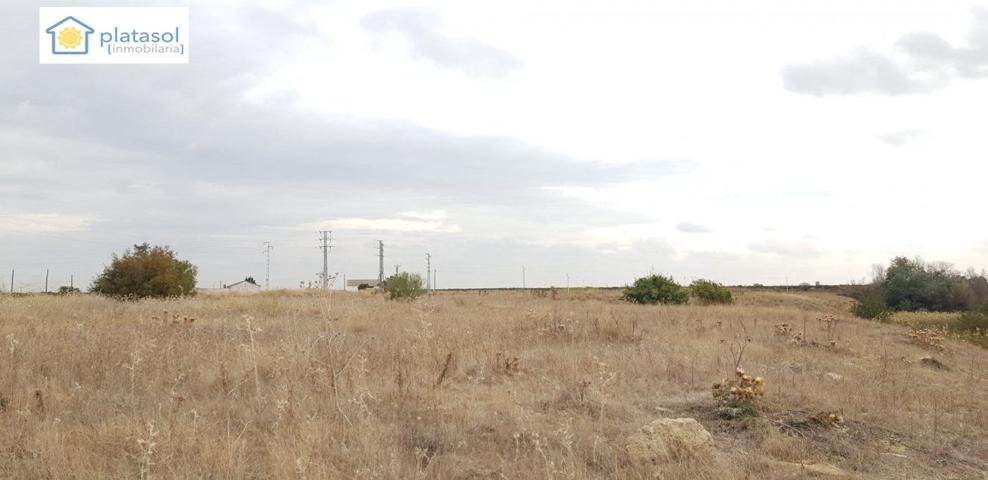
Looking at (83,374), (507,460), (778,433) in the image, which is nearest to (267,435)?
(507,460)

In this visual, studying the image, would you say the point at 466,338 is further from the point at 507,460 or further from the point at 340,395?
the point at 507,460

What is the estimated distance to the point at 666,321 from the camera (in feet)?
46.3

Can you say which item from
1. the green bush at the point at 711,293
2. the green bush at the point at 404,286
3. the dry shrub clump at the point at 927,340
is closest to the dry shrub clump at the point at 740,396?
the dry shrub clump at the point at 927,340

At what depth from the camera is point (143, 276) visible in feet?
78.5

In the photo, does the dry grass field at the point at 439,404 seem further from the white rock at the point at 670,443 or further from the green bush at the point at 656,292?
the green bush at the point at 656,292

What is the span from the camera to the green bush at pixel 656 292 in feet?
79.1

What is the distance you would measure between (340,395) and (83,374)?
3.03m

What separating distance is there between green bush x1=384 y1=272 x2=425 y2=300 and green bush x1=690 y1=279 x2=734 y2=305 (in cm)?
1107

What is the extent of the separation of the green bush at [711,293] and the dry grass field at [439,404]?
557 inches

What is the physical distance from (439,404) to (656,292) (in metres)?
19.6

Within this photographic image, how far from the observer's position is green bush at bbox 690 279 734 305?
25500 millimetres

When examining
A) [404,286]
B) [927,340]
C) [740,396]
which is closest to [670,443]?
[740,396]

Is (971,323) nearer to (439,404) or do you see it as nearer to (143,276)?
(439,404)

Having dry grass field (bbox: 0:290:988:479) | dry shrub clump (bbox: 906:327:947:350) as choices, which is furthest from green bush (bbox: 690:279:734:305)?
dry grass field (bbox: 0:290:988:479)
